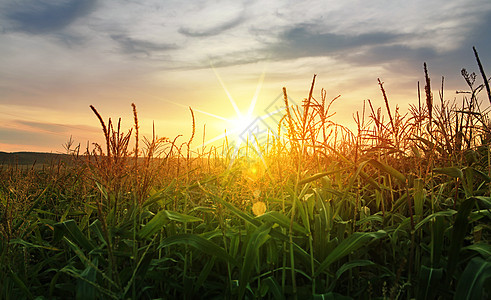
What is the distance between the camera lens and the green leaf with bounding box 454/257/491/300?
1527 mm

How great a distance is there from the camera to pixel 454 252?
5.93 feet

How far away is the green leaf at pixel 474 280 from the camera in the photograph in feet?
5.01

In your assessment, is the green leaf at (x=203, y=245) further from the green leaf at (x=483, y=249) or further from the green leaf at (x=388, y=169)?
the green leaf at (x=483, y=249)

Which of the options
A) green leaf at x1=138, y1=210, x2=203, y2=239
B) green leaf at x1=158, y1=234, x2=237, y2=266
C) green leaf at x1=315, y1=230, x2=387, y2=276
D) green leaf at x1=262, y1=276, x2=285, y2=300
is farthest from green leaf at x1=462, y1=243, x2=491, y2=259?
green leaf at x1=138, y1=210, x2=203, y2=239

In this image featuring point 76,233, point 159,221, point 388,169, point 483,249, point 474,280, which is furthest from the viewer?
point 76,233

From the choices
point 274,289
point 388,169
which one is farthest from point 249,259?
point 388,169

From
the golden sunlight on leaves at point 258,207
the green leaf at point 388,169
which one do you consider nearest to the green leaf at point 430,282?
the green leaf at point 388,169

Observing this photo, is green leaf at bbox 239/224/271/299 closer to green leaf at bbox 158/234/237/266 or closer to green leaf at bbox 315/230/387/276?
green leaf at bbox 158/234/237/266

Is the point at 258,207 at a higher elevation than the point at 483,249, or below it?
higher

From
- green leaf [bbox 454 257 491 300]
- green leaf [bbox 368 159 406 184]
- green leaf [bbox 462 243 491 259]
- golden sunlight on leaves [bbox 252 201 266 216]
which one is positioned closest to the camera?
green leaf [bbox 454 257 491 300]

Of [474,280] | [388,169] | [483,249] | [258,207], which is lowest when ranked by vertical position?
[474,280]

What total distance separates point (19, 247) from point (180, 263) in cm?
140

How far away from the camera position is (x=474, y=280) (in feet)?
5.08

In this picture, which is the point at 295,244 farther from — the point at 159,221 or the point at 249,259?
the point at 159,221
